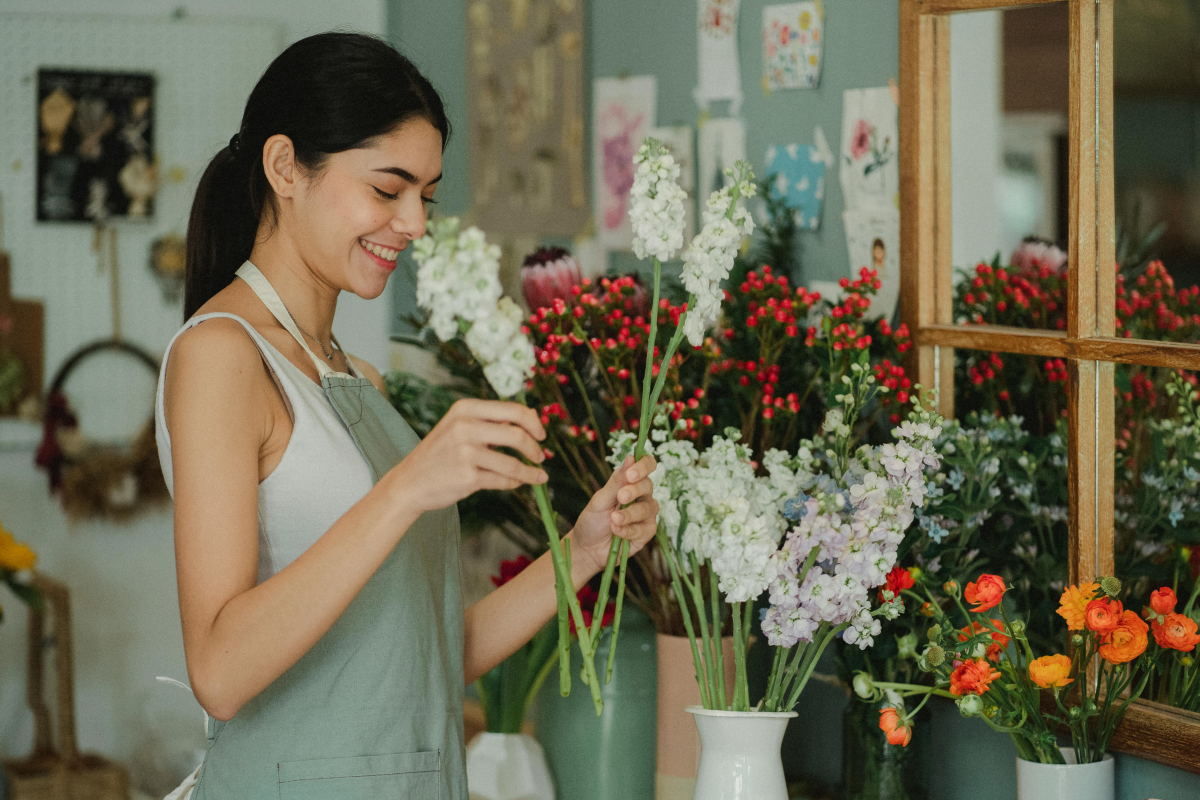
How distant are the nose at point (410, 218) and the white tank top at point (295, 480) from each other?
168 millimetres

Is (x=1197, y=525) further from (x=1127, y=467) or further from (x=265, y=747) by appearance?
(x=265, y=747)

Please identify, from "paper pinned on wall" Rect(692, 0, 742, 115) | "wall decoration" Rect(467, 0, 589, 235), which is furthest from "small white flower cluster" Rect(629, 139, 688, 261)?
"wall decoration" Rect(467, 0, 589, 235)

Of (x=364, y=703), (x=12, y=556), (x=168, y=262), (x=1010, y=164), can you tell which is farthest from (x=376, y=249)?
(x=168, y=262)

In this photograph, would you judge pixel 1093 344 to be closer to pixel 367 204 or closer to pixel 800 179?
pixel 800 179

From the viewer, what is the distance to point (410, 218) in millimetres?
1162

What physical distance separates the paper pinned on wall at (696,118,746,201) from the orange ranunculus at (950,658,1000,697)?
96 cm

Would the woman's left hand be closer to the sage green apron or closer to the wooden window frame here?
the sage green apron

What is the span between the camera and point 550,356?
1.48 metres

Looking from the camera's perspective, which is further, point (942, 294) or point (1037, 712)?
point (942, 294)

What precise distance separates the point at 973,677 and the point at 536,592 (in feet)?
1.57

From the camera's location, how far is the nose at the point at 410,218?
116 centimetres

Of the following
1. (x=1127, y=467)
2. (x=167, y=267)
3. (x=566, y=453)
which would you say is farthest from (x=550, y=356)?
(x=167, y=267)

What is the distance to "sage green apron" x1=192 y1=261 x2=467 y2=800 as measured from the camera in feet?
3.75

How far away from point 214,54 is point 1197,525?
2.90 m
